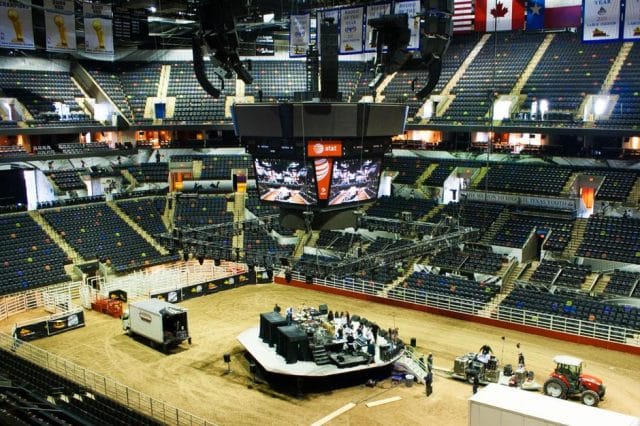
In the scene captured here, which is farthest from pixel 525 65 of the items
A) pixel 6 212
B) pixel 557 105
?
pixel 6 212

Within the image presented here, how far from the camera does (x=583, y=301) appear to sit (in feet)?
92.4

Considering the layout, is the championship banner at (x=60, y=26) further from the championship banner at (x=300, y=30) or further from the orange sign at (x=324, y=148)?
the orange sign at (x=324, y=148)

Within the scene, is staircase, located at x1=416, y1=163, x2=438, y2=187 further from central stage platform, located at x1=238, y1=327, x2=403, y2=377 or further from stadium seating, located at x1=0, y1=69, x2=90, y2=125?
stadium seating, located at x1=0, y1=69, x2=90, y2=125

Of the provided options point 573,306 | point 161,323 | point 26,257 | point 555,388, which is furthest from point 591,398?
point 26,257

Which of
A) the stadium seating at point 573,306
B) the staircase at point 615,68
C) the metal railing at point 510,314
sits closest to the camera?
the metal railing at point 510,314

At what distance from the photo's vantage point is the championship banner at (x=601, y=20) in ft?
92.8

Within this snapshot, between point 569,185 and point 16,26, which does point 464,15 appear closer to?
point 569,185

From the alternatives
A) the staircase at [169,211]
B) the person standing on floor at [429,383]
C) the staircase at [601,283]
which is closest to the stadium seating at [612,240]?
the staircase at [601,283]

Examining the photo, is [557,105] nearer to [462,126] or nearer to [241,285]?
[462,126]

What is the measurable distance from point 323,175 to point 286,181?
159 centimetres

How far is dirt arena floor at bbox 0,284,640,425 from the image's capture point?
2003 cm

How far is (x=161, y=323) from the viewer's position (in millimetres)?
24719

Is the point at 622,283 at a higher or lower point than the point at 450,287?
higher

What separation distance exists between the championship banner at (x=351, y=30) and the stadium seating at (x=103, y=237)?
1758 centimetres
